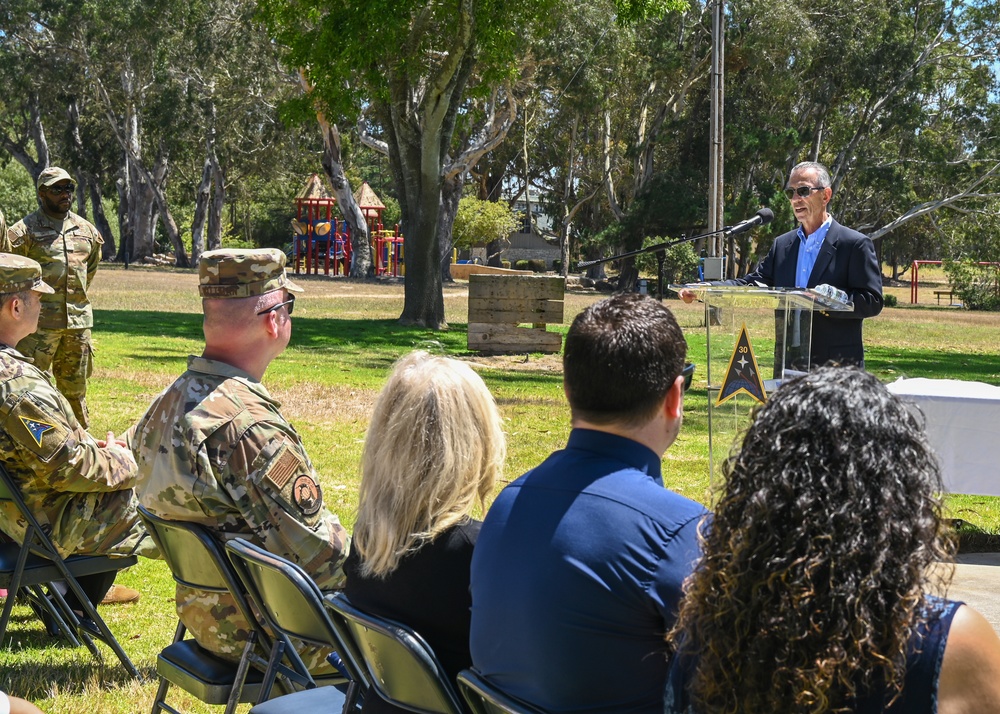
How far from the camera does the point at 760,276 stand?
5902 millimetres

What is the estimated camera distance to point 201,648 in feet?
11.8

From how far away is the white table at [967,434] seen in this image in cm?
565

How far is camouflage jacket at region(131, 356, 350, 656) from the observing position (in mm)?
3393

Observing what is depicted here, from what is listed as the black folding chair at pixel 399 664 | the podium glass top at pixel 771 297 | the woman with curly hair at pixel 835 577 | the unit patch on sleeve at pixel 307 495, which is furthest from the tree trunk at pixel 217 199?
the woman with curly hair at pixel 835 577

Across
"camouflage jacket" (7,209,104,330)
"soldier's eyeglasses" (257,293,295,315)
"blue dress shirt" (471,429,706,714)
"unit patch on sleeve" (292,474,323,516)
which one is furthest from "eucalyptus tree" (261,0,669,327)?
"blue dress shirt" (471,429,706,714)

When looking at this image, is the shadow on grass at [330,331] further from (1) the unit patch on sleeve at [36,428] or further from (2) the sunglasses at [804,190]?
(1) the unit patch on sleeve at [36,428]

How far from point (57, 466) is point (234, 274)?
1.22m

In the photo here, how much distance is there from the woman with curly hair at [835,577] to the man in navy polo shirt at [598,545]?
0.29 m

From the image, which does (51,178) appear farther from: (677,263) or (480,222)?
(480,222)

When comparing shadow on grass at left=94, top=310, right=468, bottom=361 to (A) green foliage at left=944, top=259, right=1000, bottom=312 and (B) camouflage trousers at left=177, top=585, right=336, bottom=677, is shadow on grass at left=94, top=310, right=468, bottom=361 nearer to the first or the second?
(B) camouflage trousers at left=177, top=585, right=336, bottom=677

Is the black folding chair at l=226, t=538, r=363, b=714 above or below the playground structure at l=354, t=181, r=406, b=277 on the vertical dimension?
below

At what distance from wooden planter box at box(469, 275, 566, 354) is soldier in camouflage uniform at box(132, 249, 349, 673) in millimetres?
12983

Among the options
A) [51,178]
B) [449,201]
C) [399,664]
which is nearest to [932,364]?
[51,178]

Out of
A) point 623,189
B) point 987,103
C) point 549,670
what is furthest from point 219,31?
point 549,670
